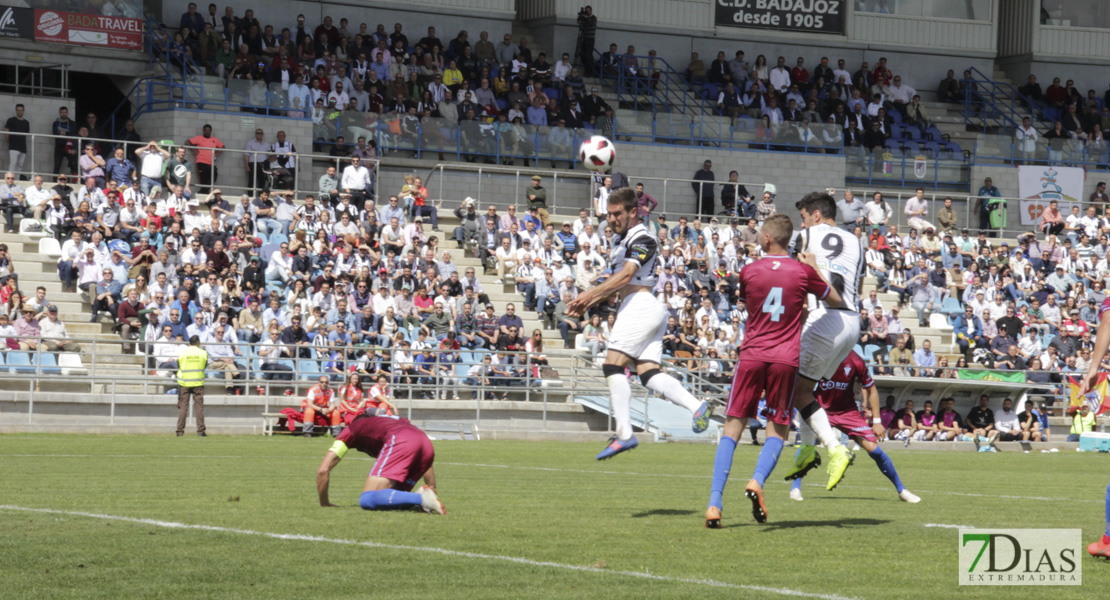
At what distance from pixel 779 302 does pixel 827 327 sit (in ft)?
3.36

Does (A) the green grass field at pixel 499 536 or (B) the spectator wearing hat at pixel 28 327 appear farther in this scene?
(B) the spectator wearing hat at pixel 28 327

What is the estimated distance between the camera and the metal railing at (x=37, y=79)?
105 feet

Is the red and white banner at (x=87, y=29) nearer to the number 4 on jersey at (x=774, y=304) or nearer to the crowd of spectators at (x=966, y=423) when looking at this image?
the crowd of spectators at (x=966, y=423)

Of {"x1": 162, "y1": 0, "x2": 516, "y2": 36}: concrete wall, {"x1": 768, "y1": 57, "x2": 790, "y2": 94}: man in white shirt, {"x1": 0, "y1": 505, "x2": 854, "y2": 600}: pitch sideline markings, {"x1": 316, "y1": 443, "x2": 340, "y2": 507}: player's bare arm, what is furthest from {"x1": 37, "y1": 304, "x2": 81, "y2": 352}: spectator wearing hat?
{"x1": 768, "y1": 57, "x2": 790, "y2": 94}: man in white shirt

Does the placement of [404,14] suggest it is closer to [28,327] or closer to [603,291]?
[28,327]

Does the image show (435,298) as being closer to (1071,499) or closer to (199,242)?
(199,242)

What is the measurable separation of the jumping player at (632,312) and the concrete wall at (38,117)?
22.0 metres

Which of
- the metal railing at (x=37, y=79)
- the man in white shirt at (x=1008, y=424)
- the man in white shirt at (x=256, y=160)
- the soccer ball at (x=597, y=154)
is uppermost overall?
the metal railing at (x=37, y=79)

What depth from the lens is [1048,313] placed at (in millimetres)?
32625

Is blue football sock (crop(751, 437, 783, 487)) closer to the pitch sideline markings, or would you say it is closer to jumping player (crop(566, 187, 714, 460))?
jumping player (crop(566, 187, 714, 460))

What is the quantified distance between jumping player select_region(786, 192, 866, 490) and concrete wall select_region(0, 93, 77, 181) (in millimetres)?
23363

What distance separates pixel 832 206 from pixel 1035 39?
38065 millimetres

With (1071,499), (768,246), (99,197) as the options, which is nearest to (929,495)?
(1071,499)

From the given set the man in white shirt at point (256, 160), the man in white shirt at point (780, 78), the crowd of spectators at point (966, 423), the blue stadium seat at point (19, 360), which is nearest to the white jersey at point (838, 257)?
the blue stadium seat at point (19, 360)
